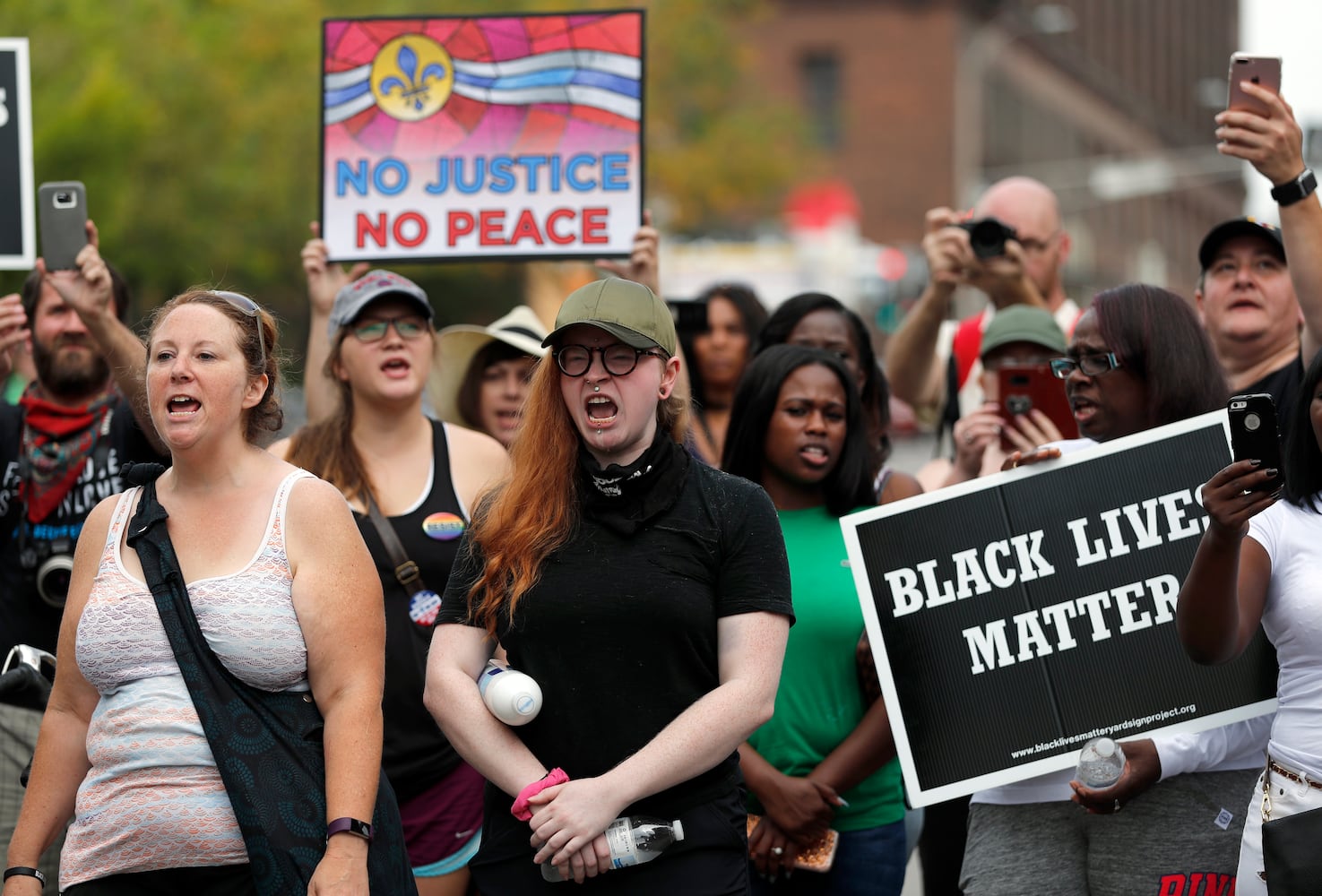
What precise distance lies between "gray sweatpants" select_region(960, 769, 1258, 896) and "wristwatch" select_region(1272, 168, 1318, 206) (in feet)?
5.01

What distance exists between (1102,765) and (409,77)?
12.3ft

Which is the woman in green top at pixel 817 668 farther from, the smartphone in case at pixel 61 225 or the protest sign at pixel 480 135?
the smartphone in case at pixel 61 225

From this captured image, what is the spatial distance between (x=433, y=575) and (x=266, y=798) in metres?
1.44

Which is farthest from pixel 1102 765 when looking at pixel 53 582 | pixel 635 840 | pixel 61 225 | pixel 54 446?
pixel 61 225

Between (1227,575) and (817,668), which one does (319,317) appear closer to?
(817,668)

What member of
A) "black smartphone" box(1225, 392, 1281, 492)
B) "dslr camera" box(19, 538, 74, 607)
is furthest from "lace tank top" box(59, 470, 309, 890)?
"black smartphone" box(1225, 392, 1281, 492)

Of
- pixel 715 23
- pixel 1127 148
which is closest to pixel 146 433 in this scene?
pixel 715 23

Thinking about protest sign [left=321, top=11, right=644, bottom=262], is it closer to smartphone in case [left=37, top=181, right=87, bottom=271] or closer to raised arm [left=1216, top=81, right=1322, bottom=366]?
smartphone in case [left=37, top=181, right=87, bottom=271]

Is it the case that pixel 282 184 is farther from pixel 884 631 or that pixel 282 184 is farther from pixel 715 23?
pixel 884 631

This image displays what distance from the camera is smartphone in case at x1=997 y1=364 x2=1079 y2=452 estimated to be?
560 cm

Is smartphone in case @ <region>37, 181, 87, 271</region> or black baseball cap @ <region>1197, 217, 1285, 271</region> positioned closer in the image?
black baseball cap @ <region>1197, 217, 1285, 271</region>

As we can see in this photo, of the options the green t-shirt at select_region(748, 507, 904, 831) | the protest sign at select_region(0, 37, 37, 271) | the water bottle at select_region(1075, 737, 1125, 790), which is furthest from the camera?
the protest sign at select_region(0, 37, 37, 271)

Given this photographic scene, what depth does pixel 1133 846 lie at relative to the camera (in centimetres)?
461

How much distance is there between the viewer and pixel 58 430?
5570 millimetres
